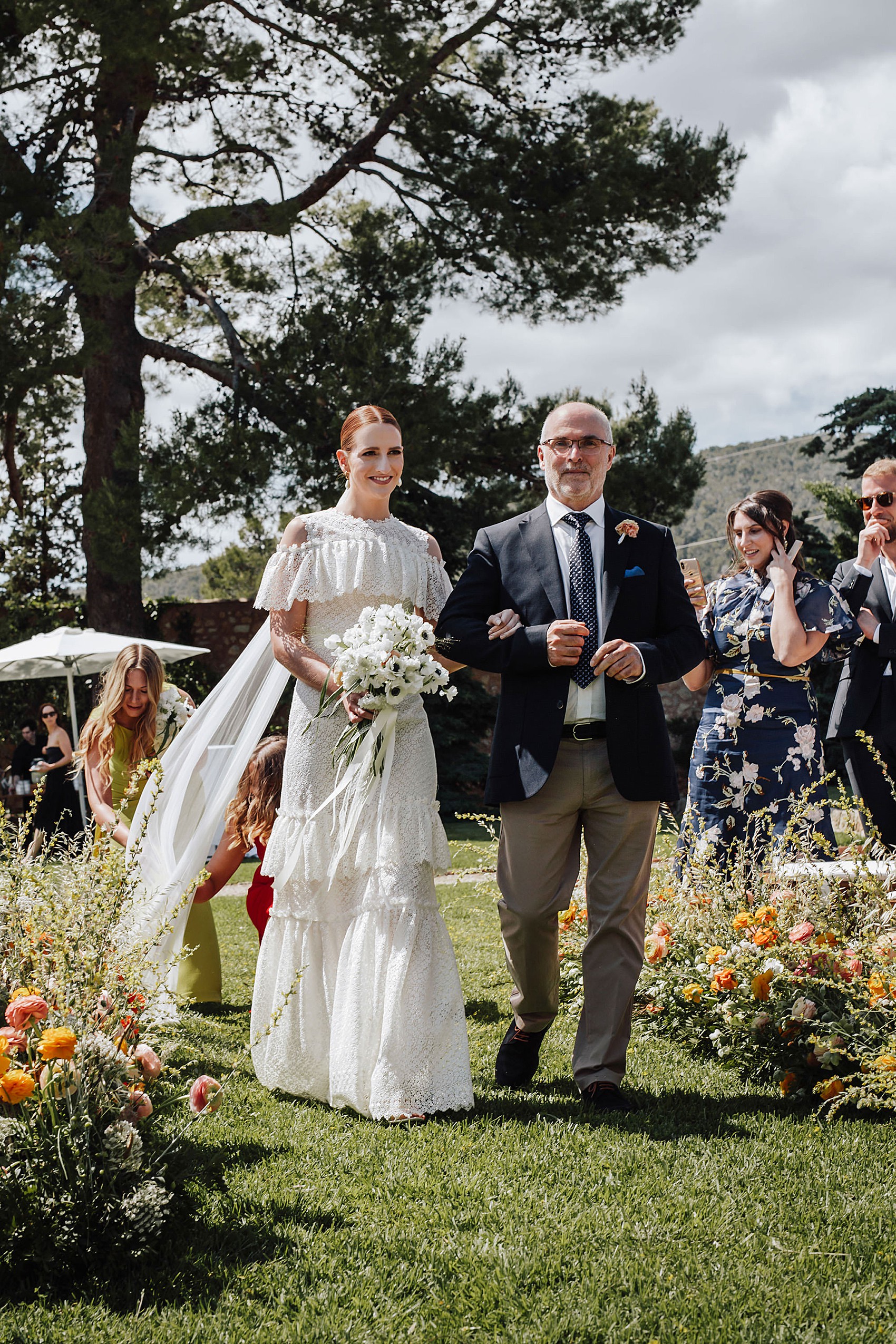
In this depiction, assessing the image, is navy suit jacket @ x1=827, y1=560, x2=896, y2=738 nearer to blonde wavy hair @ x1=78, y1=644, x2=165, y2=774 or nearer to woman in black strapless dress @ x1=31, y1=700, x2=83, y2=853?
blonde wavy hair @ x1=78, y1=644, x2=165, y2=774

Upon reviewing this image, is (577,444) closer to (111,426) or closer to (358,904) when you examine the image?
(358,904)

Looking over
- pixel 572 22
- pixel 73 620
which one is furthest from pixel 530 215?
pixel 73 620

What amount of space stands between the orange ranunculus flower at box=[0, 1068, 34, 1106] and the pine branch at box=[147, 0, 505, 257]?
13351mm

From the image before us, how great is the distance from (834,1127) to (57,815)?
1082 cm

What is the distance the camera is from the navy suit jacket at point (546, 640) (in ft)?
11.8

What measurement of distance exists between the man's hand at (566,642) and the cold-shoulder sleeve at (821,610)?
1627 millimetres

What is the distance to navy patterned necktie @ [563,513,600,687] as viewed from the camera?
3.68 metres

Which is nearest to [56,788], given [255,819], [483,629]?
[255,819]

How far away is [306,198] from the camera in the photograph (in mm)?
15695

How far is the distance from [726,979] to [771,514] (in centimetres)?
202

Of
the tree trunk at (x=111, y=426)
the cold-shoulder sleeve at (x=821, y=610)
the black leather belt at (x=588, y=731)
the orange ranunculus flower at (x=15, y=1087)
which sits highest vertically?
the tree trunk at (x=111, y=426)

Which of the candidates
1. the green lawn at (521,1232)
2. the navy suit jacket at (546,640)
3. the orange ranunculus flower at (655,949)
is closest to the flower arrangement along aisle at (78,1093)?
the green lawn at (521,1232)

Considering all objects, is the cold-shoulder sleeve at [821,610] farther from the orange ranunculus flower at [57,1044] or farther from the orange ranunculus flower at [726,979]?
the orange ranunculus flower at [57,1044]

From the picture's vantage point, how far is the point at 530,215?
14656 millimetres
